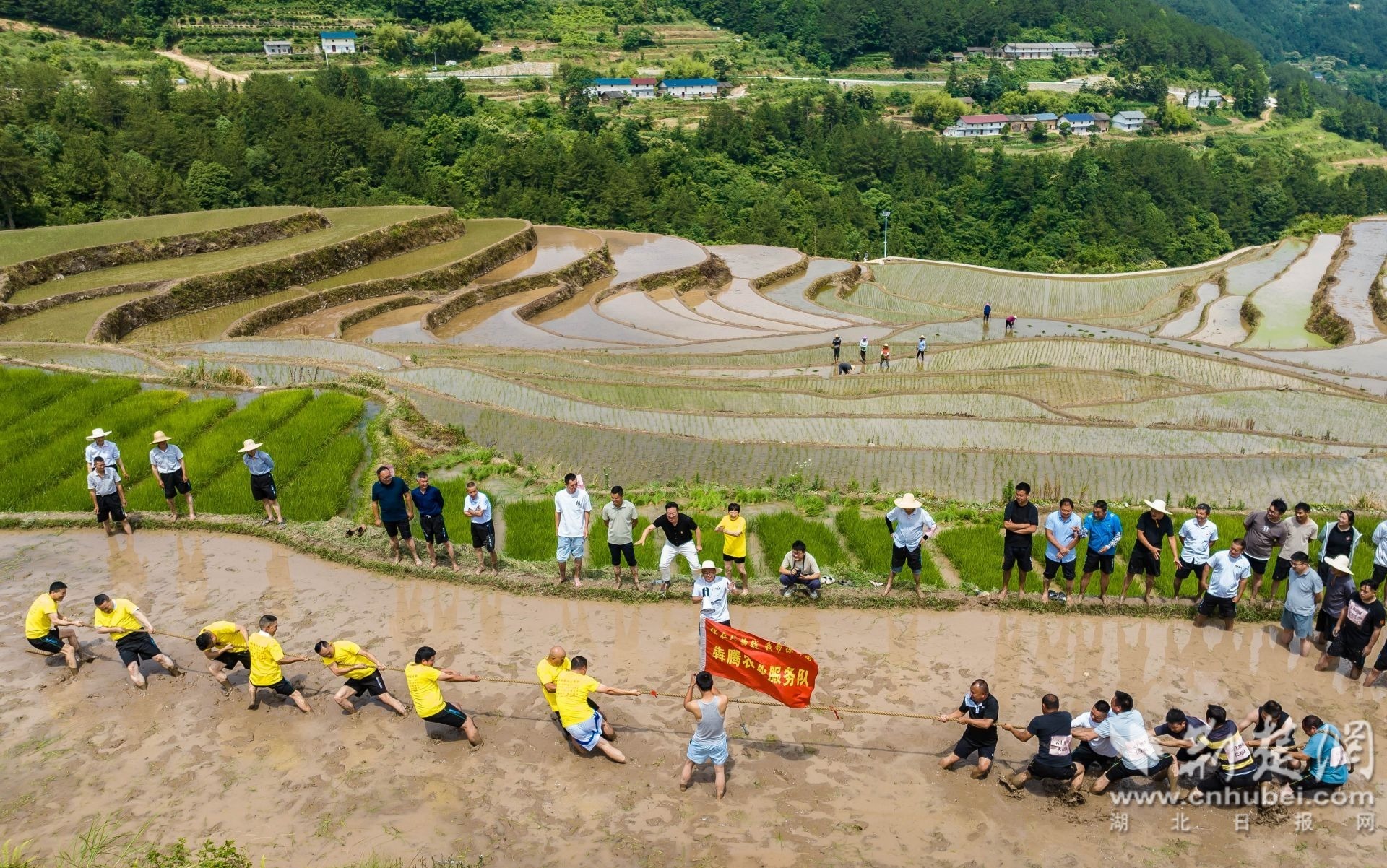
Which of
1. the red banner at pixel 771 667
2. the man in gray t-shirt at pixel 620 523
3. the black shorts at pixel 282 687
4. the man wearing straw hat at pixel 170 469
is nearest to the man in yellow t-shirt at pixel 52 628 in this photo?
the black shorts at pixel 282 687

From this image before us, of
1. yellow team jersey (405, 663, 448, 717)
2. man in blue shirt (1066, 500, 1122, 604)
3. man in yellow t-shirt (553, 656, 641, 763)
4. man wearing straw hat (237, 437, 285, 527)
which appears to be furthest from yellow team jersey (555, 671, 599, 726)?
man wearing straw hat (237, 437, 285, 527)

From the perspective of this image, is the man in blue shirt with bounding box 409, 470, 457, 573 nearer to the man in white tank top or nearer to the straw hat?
the man in white tank top

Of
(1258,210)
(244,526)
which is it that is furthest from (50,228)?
(1258,210)

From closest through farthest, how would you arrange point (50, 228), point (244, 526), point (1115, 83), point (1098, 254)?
point (244, 526)
point (50, 228)
point (1098, 254)
point (1115, 83)

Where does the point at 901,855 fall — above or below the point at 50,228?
below

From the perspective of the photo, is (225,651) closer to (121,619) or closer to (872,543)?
(121,619)

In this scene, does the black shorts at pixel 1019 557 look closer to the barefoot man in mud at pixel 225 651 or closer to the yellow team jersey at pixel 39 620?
the barefoot man in mud at pixel 225 651

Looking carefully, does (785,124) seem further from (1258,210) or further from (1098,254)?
(1258,210)
